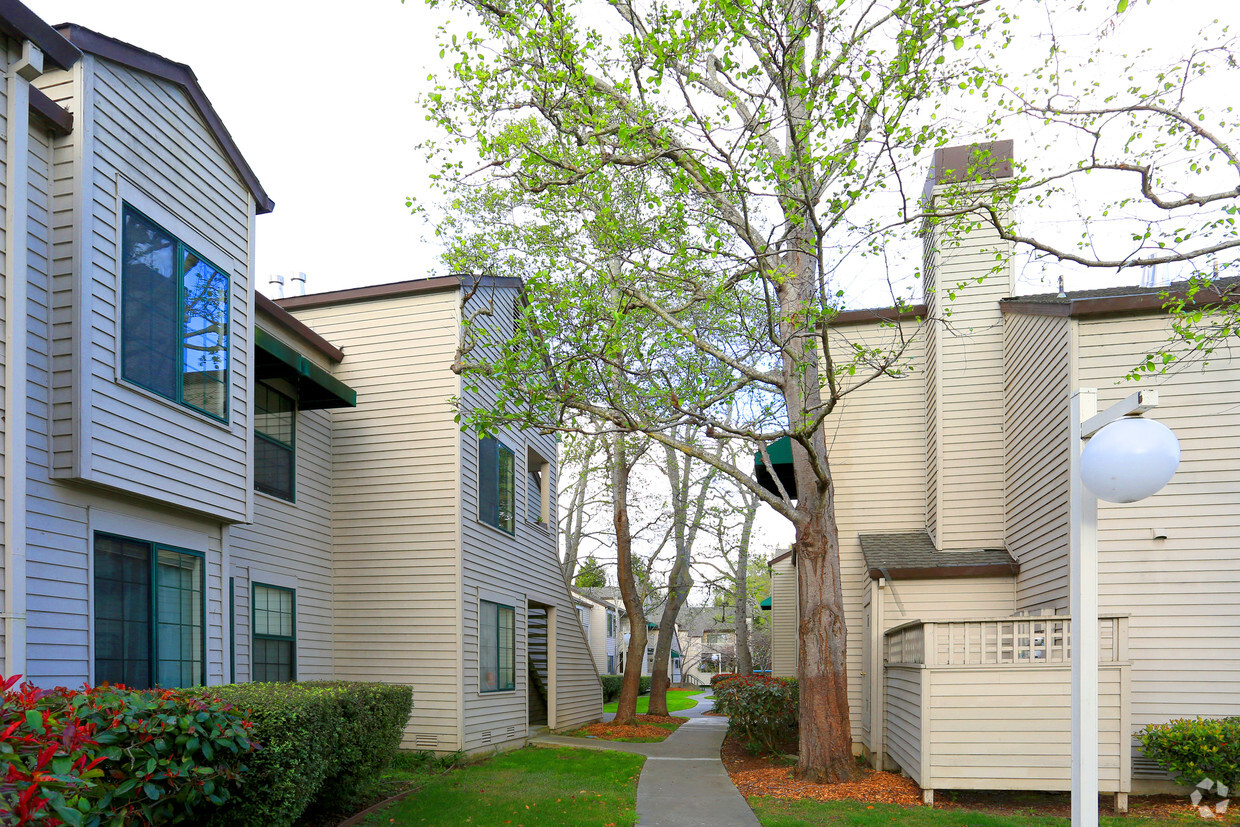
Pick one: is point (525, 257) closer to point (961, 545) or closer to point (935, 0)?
point (961, 545)

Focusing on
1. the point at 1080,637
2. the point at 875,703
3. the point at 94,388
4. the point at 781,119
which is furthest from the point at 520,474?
the point at 1080,637

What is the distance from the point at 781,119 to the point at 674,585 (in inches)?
593

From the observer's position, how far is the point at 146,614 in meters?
7.57

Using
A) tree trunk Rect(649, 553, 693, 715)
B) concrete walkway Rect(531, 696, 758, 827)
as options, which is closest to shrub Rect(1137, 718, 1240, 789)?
concrete walkway Rect(531, 696, 758, 827)

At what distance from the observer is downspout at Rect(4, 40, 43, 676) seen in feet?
19.1

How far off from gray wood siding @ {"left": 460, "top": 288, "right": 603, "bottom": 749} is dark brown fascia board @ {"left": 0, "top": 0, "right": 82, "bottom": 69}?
292 inches

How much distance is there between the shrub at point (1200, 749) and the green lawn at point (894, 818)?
58cm

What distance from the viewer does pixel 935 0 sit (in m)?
8.36

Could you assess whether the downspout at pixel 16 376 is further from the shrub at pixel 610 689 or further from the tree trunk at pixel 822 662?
the shrub at pixel 610 689

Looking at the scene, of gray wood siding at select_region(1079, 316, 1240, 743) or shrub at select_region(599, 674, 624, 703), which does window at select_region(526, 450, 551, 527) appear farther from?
shrub at select_region(599, 674, 624, 703)

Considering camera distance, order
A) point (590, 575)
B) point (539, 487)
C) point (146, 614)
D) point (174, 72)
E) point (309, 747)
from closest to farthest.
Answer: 1. point (309, 747)
2. point (146, 614)
3. point (174, 72)
4. point (539, 487)
5. point (590, 575)

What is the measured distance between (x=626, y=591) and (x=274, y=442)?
34.2 feet

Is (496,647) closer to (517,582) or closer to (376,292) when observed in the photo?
(517,582)

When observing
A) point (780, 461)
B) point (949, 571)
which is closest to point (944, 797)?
point (949, 571)
